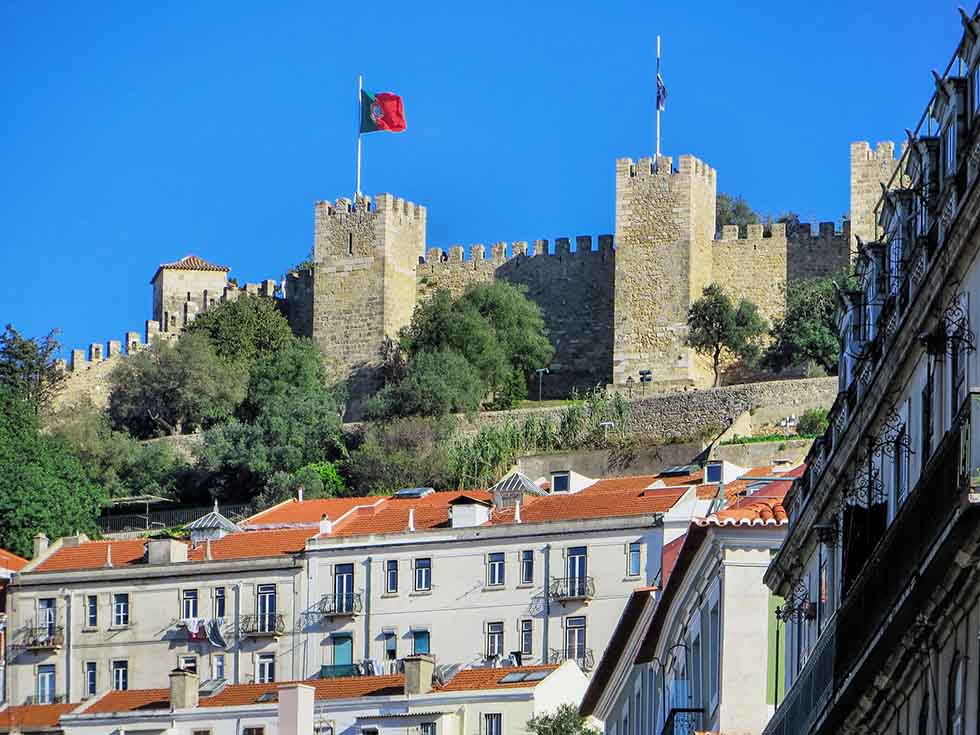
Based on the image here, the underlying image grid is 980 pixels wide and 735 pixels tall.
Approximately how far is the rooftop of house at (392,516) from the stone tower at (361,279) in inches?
966

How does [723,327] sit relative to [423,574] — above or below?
above

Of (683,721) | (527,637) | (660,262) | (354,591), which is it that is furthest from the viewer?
(660,262)

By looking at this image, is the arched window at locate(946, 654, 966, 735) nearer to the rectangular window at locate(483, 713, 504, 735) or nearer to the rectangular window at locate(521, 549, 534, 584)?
the rectangular window at locate(483, 713, 504, 735)

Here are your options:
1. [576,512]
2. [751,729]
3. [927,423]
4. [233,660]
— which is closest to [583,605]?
[576,512]

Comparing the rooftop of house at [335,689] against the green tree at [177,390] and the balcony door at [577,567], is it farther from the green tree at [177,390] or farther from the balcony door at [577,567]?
the green tree at [177,390]

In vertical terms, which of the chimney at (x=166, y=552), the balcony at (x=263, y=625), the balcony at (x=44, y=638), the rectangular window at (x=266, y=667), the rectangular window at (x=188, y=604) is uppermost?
the chimney at (x=166, y=552)

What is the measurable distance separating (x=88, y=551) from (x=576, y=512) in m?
12.0

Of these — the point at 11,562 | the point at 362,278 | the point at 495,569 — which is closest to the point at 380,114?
the point at 362,278

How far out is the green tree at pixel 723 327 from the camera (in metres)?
83.9

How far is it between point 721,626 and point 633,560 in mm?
28209

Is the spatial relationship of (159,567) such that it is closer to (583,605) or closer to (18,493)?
(583,605)

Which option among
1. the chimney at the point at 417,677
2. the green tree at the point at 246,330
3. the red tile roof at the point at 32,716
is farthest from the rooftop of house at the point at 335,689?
the green tree at the point at 246,330

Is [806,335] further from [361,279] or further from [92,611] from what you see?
[92,611]

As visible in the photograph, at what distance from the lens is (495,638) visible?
180 feet
